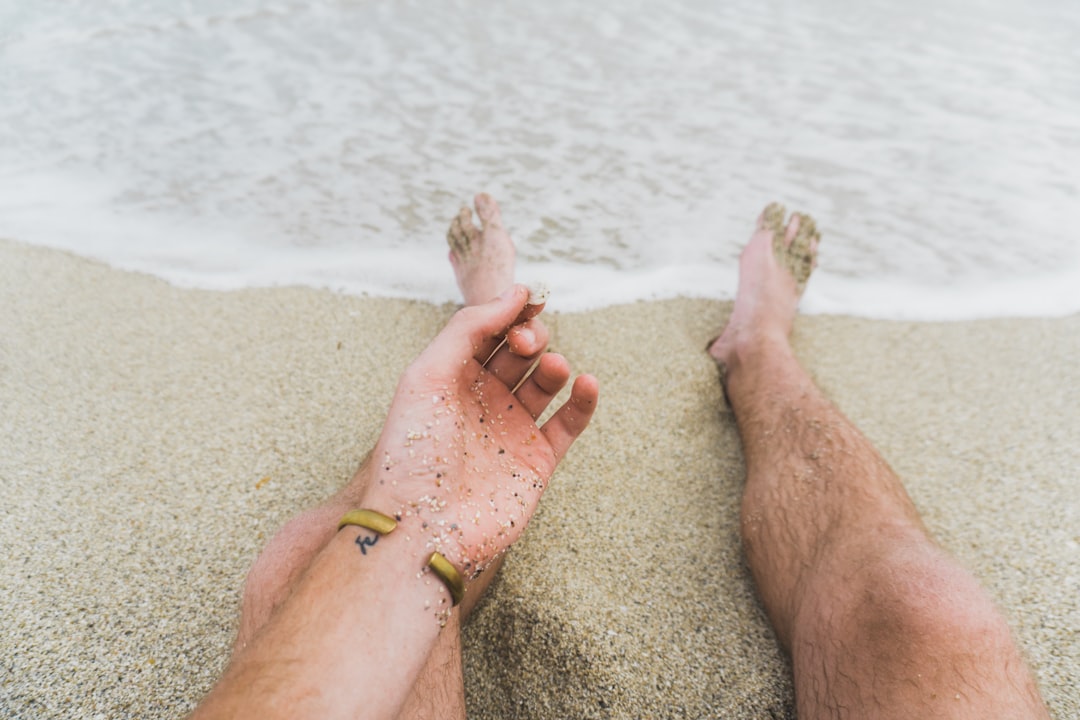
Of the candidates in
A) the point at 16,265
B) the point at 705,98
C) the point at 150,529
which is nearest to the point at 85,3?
the point at 16,265

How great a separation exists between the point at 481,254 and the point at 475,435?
3.97 ft

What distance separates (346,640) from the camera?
1.03 m

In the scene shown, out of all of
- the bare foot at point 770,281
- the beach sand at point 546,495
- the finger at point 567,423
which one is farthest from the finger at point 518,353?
the bare foot at point 770,281

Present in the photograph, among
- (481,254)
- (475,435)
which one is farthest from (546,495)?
(481,254)

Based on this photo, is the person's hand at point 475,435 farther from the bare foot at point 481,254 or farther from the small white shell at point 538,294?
the bare foot at point 481,254

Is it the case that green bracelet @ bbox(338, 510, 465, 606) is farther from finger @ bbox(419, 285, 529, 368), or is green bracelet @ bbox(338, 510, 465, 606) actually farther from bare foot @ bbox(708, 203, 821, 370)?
bare foot @ bbox(708, 203, 821, 370)

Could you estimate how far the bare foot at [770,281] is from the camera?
2.29 meters

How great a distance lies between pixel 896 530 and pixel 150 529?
1667mm

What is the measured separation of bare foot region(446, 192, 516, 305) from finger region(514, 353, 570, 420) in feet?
2.58

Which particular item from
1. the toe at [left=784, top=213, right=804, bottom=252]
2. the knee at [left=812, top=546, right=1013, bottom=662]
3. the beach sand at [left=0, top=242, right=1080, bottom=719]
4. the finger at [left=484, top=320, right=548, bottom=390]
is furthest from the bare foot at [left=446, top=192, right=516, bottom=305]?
the knee at [left=812, top=546, right=1013, bottom=662]

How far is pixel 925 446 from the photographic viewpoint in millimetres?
1991

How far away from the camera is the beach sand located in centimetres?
135

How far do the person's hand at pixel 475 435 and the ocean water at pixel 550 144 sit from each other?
45.5 inches

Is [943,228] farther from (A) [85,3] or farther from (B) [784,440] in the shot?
(A) [85,3]
